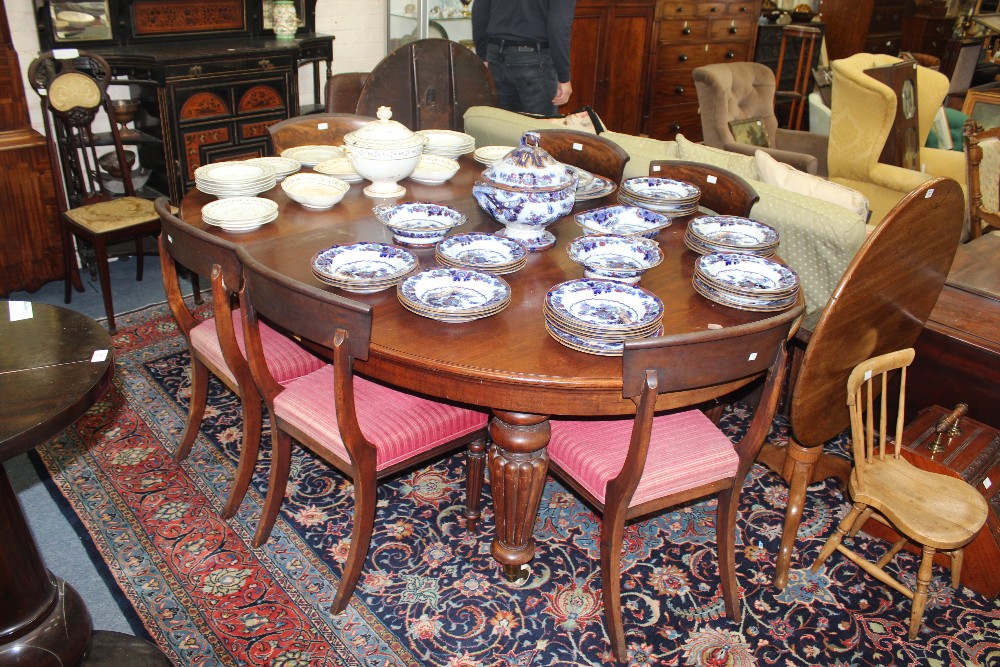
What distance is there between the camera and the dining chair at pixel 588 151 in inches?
113

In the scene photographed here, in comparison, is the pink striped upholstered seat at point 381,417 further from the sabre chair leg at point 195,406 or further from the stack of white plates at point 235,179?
the stack of white plates at point 235,179

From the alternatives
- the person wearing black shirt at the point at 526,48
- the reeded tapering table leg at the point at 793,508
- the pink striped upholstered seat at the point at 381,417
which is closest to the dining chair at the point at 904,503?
the reeded tapering table leg at the point at 793,508

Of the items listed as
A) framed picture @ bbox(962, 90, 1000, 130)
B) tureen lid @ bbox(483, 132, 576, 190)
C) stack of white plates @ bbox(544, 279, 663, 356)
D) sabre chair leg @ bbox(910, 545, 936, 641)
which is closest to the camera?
stack of white plates @ bbox(544, 279, 663, 356)

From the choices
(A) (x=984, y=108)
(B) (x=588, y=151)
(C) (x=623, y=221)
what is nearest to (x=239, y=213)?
(C) (x=623, y=221)

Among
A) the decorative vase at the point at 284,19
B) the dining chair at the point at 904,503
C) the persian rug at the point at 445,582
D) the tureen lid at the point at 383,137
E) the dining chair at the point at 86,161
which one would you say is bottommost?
the persian rug at the point at 445,582

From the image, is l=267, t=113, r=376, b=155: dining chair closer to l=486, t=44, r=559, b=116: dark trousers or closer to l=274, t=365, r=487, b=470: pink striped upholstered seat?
l=274, t=365, r=487, b=470: pink striped upholstered seat

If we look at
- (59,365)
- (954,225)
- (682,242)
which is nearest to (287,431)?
(59,365)

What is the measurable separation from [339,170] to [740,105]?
303 centimetres

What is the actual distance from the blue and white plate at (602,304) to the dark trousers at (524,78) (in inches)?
114

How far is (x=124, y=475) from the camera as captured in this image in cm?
252

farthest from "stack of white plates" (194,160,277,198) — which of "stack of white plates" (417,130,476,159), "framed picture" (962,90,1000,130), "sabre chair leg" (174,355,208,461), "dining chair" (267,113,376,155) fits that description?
"framed picture" (962,90,1000,130)

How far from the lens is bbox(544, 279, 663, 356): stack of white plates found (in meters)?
1.67

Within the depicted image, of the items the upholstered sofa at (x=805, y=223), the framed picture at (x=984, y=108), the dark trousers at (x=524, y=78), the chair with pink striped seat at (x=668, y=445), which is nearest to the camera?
the chair with pink striped seat at (x=668, y=445)

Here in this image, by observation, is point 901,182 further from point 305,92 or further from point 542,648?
point 305,92
